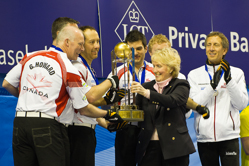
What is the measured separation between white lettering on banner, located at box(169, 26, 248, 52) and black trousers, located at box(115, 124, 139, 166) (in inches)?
88.5

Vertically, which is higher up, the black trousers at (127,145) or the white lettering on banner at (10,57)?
the white lettering on banner at (10,57)

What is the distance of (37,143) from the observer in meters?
2.41

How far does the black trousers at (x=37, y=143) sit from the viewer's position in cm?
242

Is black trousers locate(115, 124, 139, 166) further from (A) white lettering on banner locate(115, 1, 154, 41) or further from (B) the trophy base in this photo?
(A) white lettering on banner locate(115, 1, 154, 41)

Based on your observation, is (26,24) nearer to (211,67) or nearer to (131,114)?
(131,114)

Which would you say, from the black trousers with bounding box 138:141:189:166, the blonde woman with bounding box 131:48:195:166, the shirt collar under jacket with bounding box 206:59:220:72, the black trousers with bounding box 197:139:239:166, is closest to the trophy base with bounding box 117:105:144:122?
the blonde woman with bounding box 131:48:195:166

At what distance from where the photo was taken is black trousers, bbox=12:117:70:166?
2.42m

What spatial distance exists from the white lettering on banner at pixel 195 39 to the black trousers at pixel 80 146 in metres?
2.52

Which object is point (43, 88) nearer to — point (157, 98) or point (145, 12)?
point (157, 98)

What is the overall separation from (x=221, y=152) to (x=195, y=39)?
228cm

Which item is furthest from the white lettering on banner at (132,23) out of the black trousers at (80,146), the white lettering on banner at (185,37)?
the black trousers at (80,146)

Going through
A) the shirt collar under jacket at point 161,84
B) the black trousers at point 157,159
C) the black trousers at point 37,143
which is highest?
the shirt collar under jacket at point 161,84

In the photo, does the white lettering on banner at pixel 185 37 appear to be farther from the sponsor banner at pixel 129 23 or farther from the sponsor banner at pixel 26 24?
the sponsor banner at pixel 26 24

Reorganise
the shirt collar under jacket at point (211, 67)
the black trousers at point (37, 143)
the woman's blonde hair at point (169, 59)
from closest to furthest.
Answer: the black trousers at point (37, 143)
the woman's blonde hair at point (169, 59)
the shirt collar under jacket at point (211, 67)
